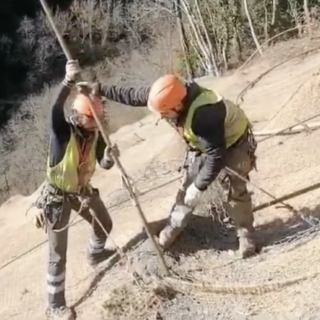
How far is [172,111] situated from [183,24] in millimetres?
18539

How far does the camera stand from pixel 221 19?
2377 cm

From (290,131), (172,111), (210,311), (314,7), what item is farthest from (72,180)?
(314,7)

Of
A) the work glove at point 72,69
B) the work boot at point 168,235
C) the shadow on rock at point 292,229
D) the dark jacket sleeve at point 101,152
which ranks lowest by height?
the shadow on rock at point 292,229

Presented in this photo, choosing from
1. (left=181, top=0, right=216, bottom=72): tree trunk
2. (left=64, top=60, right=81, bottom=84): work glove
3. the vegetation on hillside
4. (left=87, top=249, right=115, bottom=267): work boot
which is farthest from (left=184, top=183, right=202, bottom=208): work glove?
(left=181, top=0, right=216, bottom=72): tree trunk

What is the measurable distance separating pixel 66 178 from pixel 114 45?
2461 centimetres

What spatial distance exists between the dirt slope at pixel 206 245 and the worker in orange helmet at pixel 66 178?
46 centimetres

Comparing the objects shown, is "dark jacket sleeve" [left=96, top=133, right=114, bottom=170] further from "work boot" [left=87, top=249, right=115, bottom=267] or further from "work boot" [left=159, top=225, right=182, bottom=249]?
"work boot" [left=87, top=249, right=115, bottom=267]

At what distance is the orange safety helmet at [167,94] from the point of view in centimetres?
695

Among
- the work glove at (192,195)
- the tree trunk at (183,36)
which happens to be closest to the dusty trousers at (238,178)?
the work glove at (192,195)

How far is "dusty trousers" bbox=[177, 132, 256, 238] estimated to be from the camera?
24.8 ft

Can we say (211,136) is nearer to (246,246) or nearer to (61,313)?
(246,246)

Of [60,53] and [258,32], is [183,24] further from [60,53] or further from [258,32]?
[60,53]

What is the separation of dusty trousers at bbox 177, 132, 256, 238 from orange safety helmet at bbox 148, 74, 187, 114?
74 centimetres

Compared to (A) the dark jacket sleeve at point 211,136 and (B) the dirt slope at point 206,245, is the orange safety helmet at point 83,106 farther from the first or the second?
(B) the dirt slope at point 206,245
